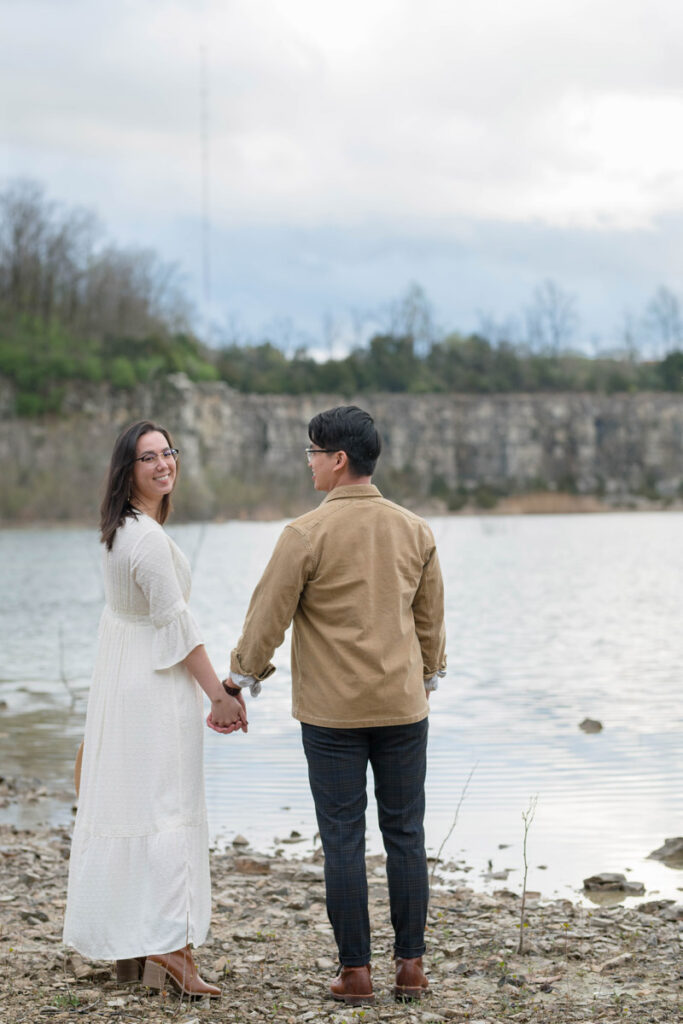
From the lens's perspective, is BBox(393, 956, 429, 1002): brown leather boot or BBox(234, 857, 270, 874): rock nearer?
BBox(393, 956, 429, 1002): brown leather boot

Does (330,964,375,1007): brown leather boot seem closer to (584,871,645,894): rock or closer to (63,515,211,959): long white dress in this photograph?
(63,515,211,959): long white dress

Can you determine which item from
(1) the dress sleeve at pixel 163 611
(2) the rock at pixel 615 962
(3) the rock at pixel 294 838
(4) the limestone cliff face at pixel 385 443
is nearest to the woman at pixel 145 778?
(1) the dress sleeve at pixel 163 611

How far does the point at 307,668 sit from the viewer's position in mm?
3973

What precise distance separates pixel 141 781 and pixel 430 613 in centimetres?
112

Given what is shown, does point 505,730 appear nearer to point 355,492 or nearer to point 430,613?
point 430,613

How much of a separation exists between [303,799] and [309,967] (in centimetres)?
401

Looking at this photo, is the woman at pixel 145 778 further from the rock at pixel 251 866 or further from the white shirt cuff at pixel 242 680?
the rock at pixel 251 866

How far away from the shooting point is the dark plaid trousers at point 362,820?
3.94 meters

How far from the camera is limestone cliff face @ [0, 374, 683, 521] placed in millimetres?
77000

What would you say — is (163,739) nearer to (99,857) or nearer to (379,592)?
(99,857)

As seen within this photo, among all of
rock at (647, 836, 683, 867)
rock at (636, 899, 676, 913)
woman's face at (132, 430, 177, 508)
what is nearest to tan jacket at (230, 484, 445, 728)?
woman's face at (132, 430, 177, 508)

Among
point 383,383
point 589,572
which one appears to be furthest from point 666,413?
point 589,572

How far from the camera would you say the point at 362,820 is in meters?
4.03

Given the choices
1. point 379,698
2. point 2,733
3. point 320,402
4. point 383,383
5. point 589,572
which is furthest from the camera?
point 383,383
